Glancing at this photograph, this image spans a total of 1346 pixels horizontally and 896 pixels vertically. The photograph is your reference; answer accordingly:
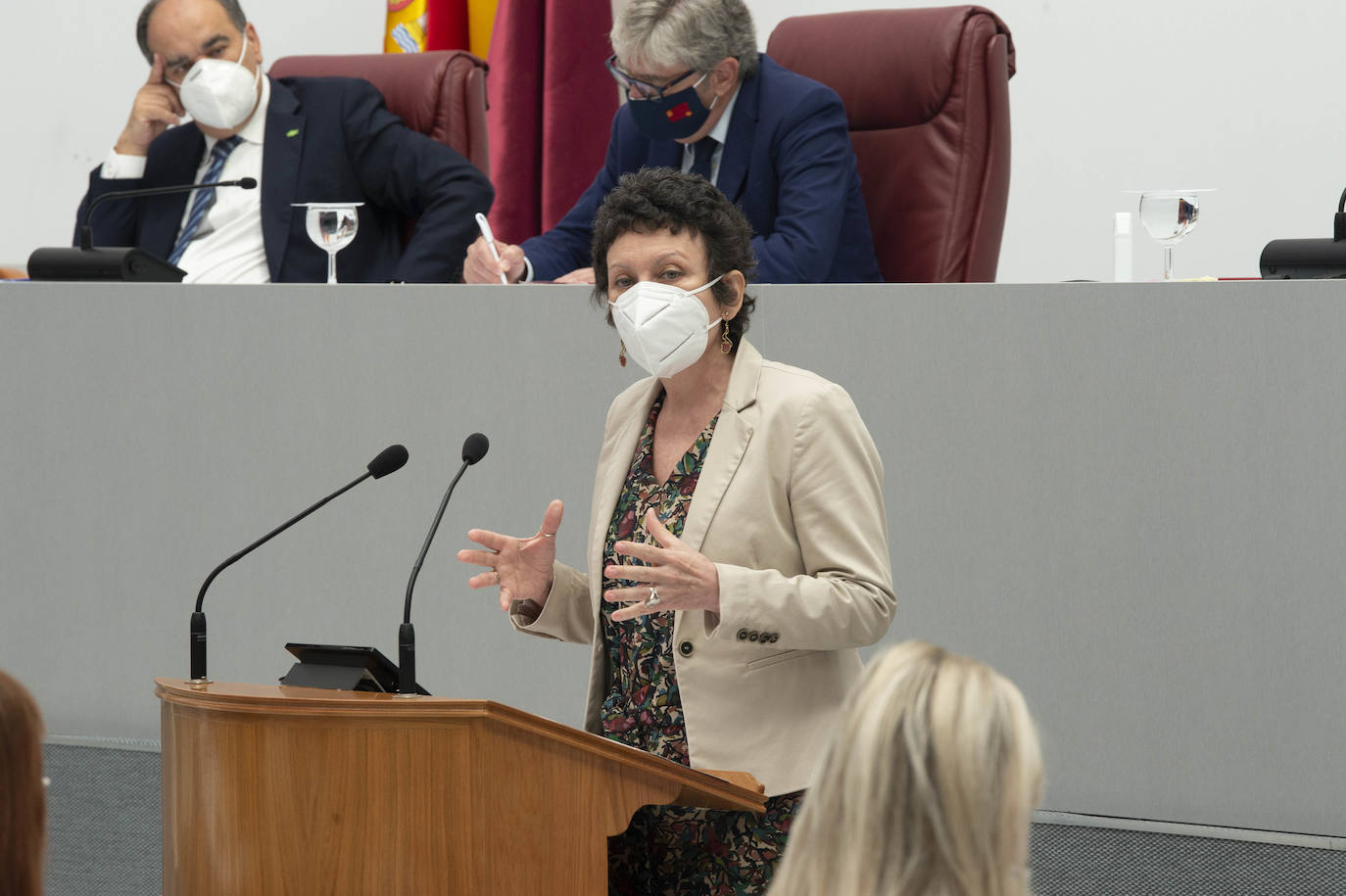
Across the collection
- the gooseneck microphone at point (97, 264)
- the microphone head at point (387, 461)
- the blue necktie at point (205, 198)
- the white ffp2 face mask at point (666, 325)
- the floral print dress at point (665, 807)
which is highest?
the blue necktie at point (205, 198)

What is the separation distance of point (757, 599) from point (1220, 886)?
3.85 feet

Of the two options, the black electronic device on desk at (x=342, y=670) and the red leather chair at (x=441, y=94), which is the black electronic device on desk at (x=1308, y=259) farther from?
the red leather chair at (x=441, y=94)

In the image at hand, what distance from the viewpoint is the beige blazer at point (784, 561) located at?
4.86 feet

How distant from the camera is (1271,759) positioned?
7.25 ft

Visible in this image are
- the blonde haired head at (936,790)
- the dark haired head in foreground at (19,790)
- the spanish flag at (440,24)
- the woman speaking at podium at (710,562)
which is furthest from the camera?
the spanish flag at (440,24)

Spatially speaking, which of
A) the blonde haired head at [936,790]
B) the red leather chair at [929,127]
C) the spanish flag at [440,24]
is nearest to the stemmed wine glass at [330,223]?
the red leather chair at [929,127]

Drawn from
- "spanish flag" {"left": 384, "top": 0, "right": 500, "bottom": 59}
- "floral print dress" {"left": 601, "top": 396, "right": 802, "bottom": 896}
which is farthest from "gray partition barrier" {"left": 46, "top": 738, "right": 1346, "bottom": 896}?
"spanish flag" {"left": 384, "top": 0, "right": 500, "bottom": 59}

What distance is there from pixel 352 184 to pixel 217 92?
13.5 inches

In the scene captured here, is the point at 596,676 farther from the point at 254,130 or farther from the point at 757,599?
Result: the point at 254,130

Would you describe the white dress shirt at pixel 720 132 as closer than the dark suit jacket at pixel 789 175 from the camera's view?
No

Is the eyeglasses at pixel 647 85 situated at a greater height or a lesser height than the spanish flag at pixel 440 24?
lesser

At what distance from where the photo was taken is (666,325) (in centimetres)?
159

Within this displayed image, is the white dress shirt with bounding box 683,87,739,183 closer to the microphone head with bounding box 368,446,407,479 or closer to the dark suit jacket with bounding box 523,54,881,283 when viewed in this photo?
the dark suit jacket with bounding box 523,54,881,283

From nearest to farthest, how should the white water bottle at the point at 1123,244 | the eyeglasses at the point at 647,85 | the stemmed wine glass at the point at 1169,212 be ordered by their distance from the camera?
the stemmed wine glass at the point at 1169,212 → the white water bottle at the point at 1123,244 → the eyeglasses at the point at 647,85
